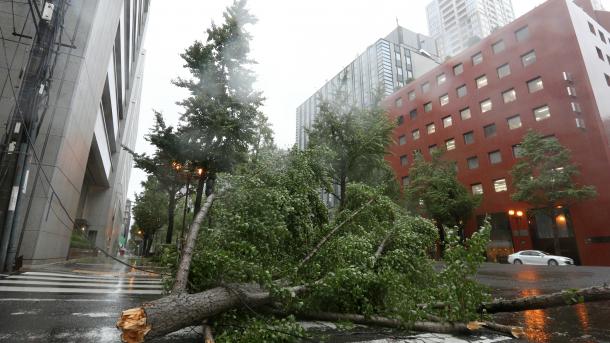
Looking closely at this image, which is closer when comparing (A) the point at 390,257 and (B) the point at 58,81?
(A) the point at 390,257

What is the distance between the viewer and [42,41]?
984 cm

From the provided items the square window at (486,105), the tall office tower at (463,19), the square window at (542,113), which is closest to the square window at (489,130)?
the square window at (486,105)

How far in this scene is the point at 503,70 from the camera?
106 feet

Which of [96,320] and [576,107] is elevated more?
[576,107]

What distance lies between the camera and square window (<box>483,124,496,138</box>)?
105 ft

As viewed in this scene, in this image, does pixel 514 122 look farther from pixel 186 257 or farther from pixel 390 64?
pixel 390 64

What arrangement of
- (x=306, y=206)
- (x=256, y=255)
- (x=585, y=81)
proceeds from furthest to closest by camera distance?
(x=585, y=81) < (x=306, y=206) < (x=256, y=255)

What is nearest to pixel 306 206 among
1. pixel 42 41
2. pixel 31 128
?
pixel 31 128

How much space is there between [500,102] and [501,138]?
398 cm

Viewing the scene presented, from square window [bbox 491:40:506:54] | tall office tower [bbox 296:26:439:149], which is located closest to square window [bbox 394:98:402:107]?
square window [bbox 491:40:506:54]

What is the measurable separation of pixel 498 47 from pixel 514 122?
908 cm

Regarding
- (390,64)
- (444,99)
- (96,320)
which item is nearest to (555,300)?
(96,320)

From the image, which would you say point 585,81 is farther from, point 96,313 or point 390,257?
point 96,313

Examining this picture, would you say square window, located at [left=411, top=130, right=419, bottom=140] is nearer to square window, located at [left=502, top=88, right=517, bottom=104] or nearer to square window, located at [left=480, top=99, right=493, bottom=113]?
square window, located at [left=480, top=99, right=493, bottom=113]
